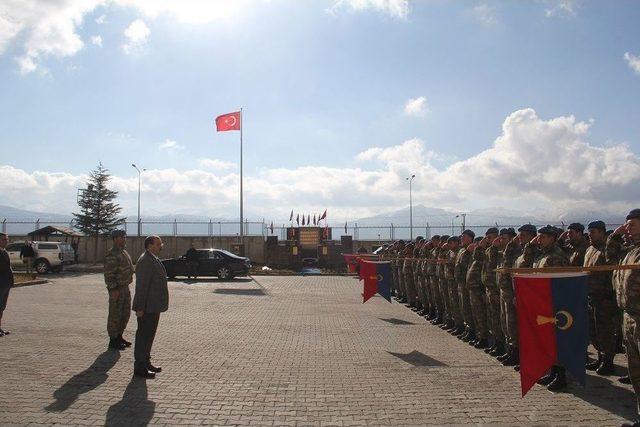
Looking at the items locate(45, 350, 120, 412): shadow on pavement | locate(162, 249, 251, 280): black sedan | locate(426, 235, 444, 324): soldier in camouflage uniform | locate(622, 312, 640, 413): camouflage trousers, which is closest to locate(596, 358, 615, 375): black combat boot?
locate(622, 312, 640, 413): camouflage trousers

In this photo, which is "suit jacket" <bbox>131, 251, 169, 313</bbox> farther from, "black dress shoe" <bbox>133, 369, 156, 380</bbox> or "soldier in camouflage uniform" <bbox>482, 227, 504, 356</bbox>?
"soldier in camouflage uniform" <bbox>482, 227, 504, 356</bbox>

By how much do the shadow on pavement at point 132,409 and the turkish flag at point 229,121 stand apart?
31.4 meters

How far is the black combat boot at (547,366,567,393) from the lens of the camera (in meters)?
6.78

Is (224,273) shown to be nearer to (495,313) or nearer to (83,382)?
(495,313)

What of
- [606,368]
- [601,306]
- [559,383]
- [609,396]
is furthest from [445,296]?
[609,396]

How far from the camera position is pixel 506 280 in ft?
26.8

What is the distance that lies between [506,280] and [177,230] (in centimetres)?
4032

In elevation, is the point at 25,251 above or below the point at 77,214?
below

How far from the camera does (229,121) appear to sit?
37219mm

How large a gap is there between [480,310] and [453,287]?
1606 mm

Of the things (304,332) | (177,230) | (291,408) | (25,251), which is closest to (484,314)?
(304,332)

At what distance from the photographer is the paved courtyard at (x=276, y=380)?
5672 mm

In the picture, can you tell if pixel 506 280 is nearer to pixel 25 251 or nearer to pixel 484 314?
pixel 484 314

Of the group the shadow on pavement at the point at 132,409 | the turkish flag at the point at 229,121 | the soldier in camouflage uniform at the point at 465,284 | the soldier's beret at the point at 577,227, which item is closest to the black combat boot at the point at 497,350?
the soldier in camouflage uniform at the point at 465,284
